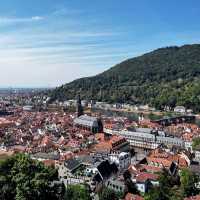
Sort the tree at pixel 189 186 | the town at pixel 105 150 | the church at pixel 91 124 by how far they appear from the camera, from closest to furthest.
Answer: the tree at pixel 189 186 < the town at pixel 105 150 < the church at pixel 91 124

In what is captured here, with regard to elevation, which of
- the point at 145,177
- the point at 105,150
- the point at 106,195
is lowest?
the point at 105,150

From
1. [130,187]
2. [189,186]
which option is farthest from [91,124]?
[189,186]

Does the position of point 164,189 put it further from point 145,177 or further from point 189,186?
point 145,177

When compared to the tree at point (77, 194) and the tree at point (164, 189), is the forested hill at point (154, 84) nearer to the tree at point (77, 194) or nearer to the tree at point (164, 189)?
the tree at point (164, 189)

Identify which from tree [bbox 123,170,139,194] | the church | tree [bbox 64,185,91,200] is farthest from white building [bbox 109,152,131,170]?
the church

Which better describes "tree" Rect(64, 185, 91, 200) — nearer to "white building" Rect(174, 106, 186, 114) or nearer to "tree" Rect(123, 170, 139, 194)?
"tree" Rect(123, 170, 139, 194)

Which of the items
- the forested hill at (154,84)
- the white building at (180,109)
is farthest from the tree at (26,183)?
the forested hill at (154,84)
